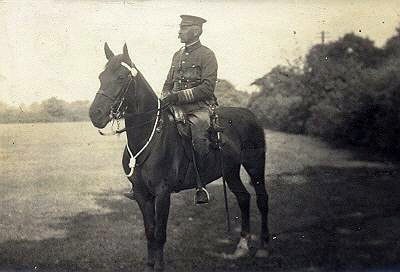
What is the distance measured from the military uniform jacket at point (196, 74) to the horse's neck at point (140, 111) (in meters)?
0.40

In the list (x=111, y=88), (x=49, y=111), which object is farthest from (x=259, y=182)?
(x=49, y=111)

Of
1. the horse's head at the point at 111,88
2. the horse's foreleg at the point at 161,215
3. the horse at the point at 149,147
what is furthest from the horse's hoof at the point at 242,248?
the horse's head at the point at 111,88

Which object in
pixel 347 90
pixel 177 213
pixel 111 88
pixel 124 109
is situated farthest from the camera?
pixel 347 90

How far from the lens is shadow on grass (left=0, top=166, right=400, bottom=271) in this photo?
5547 millimetres

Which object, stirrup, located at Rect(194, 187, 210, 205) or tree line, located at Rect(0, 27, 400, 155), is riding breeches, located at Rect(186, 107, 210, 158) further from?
tree line, located at Rect(0, 27, 400, 155)

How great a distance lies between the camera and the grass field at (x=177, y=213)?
560 cm

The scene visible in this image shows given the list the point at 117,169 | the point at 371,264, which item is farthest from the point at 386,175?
the point at 117,169

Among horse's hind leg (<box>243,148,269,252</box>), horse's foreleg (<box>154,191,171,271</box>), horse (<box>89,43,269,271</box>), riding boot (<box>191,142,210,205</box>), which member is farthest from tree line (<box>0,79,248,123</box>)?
horse's foreleg (<box>154,191,171,271</box>)

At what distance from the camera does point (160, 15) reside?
5.95 m

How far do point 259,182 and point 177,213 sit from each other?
119 cm

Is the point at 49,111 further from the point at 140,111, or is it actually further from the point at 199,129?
the point at 199,129

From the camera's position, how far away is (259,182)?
5.82 metres

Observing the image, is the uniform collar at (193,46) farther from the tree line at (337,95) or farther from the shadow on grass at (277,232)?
the shadow on grass at (277,232)

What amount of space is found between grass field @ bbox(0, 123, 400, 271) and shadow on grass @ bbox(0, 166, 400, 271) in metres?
0.01
